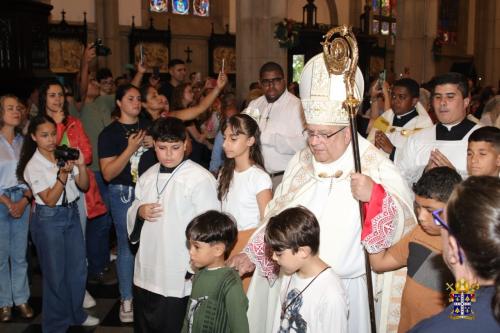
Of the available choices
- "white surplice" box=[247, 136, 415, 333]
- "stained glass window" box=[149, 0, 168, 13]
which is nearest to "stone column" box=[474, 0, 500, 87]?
"stained glass window" box=[149, 0, 168, 13]

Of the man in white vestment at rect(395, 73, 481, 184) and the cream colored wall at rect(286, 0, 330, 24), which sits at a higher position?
the cream colored wall at rect(286, 0, 330, 24)

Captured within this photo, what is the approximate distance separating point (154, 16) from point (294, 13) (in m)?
6.52

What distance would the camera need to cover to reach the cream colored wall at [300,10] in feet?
67.8

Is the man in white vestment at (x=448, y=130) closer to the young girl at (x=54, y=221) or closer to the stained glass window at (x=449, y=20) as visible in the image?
the young girl at (x=54, y=221)

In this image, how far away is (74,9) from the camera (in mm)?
14242

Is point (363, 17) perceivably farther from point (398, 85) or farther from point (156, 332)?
point (156, 332)

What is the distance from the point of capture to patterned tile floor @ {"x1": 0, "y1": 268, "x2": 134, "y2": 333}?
4.43 meters

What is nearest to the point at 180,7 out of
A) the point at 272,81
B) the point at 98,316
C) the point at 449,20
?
the point at 449,20

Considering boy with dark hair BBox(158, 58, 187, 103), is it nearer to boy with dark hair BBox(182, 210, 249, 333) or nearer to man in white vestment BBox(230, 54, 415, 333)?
man in white vestment BBox(230, 54, 415, 333)

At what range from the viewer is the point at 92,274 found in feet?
18.1

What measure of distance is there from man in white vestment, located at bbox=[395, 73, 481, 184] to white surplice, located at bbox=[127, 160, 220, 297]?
4.98 ft

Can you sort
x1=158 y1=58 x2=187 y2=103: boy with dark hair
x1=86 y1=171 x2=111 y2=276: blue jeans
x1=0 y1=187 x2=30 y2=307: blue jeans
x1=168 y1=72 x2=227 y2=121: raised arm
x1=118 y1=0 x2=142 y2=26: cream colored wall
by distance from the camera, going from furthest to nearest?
1. x1=118 y1=0 x2=142 y2=26: cream colored wall
2. x1=158 y1=58 x2=187 y2=103: boy with dark hair
3. x1=86 y1=171 x2=111 y2=276: blue jeans
4. x1=168 y1=72 x2=227 y2=121: raised arm
5. x1=0 y1=187 x2=30 y2=307: blue jeans

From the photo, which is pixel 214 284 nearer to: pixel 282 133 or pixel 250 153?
pixel 250 153

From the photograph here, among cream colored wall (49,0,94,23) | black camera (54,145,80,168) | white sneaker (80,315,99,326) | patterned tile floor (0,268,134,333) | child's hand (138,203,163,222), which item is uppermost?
cream colored wall (49,0,94,23)
